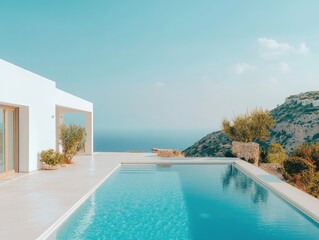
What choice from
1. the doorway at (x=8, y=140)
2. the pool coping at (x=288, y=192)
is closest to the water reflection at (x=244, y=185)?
the pool coping at (x=288, y=192)

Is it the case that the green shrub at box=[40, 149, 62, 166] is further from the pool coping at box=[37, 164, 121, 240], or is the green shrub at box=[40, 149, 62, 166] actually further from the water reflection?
the water reflection

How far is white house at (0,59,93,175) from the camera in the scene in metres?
10.9

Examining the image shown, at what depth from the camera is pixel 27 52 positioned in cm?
3203

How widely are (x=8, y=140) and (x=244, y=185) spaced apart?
745cm

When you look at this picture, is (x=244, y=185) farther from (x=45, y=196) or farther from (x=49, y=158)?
(x=49, y=158)

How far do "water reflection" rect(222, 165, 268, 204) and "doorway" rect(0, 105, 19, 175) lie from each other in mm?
6705

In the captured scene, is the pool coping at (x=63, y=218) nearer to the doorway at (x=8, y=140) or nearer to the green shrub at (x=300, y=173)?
the doorway at (x=8, y=140)

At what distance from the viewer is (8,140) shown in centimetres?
1167

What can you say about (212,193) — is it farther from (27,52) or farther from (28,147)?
(27,52)

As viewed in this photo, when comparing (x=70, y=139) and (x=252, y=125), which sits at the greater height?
(x=252, y=125)

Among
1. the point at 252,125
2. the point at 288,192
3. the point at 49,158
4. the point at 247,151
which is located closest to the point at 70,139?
the point at 49,158

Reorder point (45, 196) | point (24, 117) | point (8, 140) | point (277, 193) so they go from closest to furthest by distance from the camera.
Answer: point (45, 196) < point (277, 193) < point (8, 140) < point (24, 117)

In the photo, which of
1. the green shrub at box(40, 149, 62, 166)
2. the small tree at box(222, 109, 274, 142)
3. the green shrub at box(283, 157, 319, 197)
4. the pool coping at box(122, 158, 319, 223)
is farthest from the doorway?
the small tree at box(222, 109, 274, 142)

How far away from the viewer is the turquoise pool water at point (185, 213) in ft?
20.4
